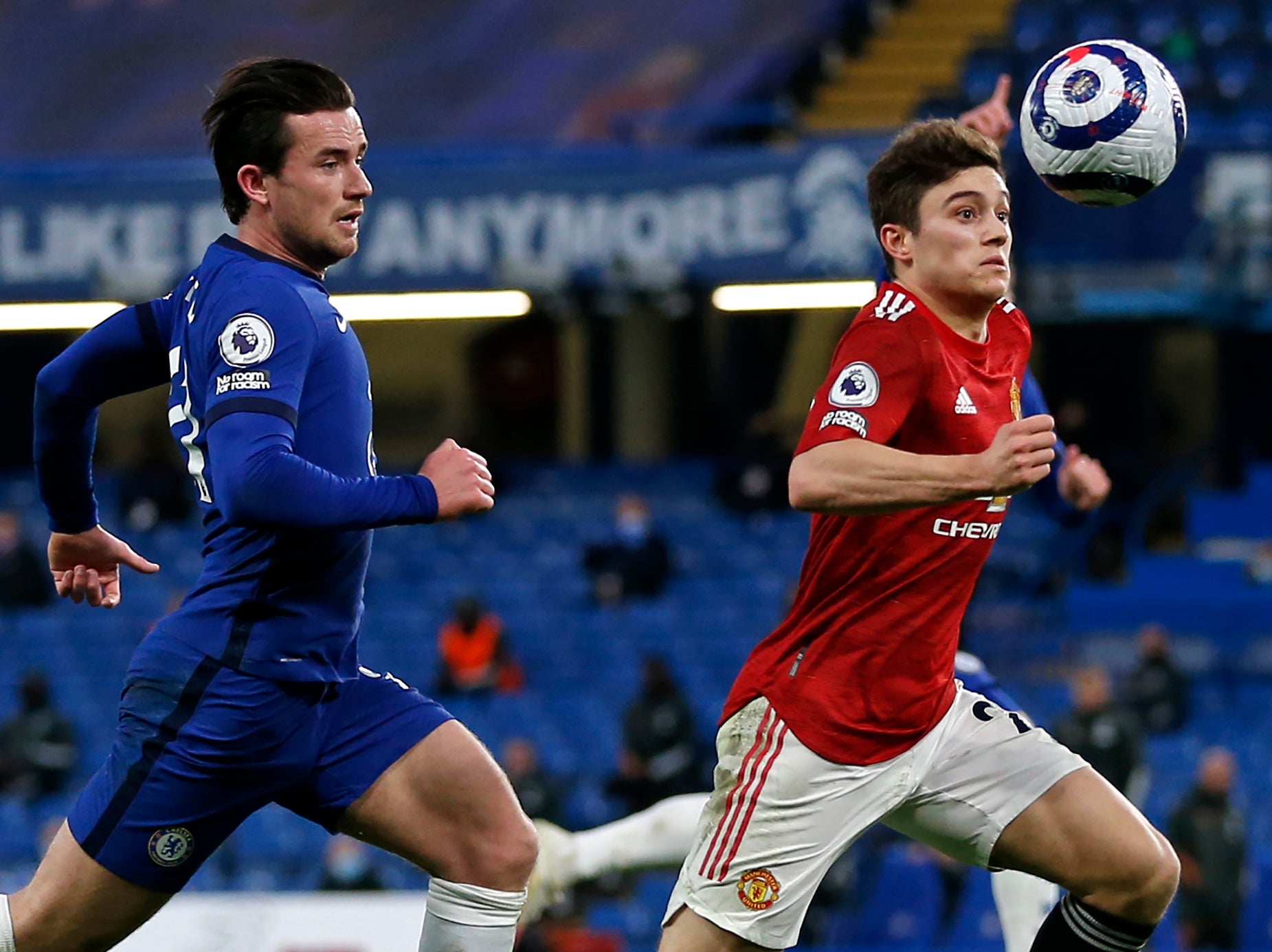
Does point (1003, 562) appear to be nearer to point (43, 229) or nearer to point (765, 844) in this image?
point (43, 229)

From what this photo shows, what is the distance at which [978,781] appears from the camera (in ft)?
15.6

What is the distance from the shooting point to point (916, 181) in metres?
4.68

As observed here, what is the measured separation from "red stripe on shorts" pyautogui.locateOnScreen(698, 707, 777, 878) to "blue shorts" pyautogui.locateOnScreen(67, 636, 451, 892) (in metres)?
0.77

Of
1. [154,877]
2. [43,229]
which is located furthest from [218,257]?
[43,229]

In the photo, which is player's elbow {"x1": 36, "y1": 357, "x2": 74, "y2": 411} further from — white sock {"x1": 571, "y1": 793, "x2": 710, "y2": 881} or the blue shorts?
white sock {"x1": 571, "y1": 793, "x2": 710, "y2": 881}

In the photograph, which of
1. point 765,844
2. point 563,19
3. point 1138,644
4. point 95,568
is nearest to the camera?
point 765,844

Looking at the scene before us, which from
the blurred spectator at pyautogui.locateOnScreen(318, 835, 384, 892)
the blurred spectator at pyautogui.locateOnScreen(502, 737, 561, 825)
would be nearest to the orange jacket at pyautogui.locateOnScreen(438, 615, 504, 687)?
the blurred spectator at pyautogui.locateOnScreen(502, 737, 561, 825)

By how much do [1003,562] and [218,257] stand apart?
12364 mm

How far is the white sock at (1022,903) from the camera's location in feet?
20.1

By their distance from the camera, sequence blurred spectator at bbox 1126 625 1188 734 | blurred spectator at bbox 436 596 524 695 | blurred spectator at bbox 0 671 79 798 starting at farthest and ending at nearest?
blurred spectator at bbox 436 596 524 695 < blurred spectator at bbox 0 671 79 798 < blurred spectator at bbox 1126 625 1188 734

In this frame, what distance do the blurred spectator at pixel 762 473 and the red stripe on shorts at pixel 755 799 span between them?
43.9 ft

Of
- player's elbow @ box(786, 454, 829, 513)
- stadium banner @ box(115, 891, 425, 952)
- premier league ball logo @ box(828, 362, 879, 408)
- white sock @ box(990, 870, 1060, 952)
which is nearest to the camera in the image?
player's elbow @ box(786, 454, 829, 513)

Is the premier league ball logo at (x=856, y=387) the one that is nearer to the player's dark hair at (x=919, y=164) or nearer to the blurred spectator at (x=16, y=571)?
the player's dark hair at (x=919, y=164)

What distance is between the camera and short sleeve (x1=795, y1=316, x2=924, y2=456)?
436 cm
